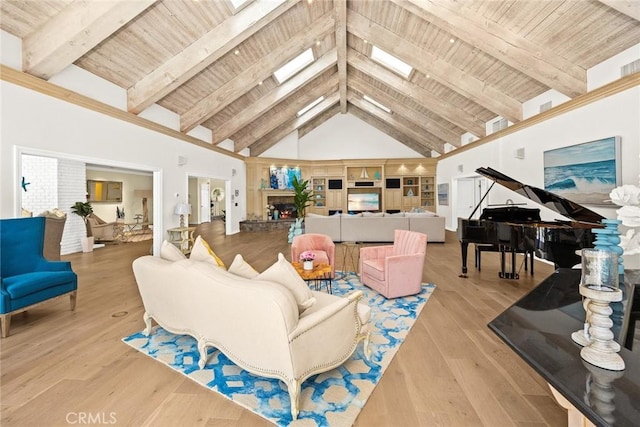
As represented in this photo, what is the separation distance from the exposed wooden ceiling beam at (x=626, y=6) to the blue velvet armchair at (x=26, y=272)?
→ 657 centimetres

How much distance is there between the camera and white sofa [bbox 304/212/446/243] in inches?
301

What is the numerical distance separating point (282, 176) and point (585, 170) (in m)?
9.10

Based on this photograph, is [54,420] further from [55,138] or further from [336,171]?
[336,171]

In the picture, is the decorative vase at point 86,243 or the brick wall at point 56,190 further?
the decorative vase at point 86,243

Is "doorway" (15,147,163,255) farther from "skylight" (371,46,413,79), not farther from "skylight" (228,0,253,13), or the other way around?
"skylight" (371,46,413,79)

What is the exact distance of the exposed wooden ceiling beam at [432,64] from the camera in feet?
18.4

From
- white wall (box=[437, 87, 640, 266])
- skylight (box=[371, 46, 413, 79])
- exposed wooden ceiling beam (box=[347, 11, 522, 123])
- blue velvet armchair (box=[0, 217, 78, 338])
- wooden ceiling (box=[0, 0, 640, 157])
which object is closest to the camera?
blue velvet armchair (box=[0, 217, 78, 338])

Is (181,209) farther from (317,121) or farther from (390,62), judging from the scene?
(317,121)

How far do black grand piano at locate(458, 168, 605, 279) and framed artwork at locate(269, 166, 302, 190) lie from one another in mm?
7873

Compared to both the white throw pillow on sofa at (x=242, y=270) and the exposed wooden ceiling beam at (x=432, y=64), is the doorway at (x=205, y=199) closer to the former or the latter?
the exposed wooden ceiling beam at (x=432, y=64)

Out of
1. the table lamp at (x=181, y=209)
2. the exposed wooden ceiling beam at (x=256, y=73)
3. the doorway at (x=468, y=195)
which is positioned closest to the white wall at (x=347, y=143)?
the doorway at (x=468, y=195)

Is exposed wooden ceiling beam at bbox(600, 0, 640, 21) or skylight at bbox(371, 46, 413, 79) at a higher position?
skylight at bbox(371, 46, 413, 79)

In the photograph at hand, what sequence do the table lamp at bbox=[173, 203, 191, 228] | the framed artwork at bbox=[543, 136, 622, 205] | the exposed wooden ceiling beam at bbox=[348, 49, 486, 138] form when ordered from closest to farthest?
the framed artwork at bbox=[543, 136, 622, 205] → the table lamp at bbox=[173, 203, 191, 228] → the exposed wooden ceiling beam at bbox=[348, 49, 486, 138]

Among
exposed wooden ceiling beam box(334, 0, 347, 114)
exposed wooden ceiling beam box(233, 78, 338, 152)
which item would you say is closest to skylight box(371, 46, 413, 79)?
exposed wooden ceiling beam box(334, 0, 347, 114)
